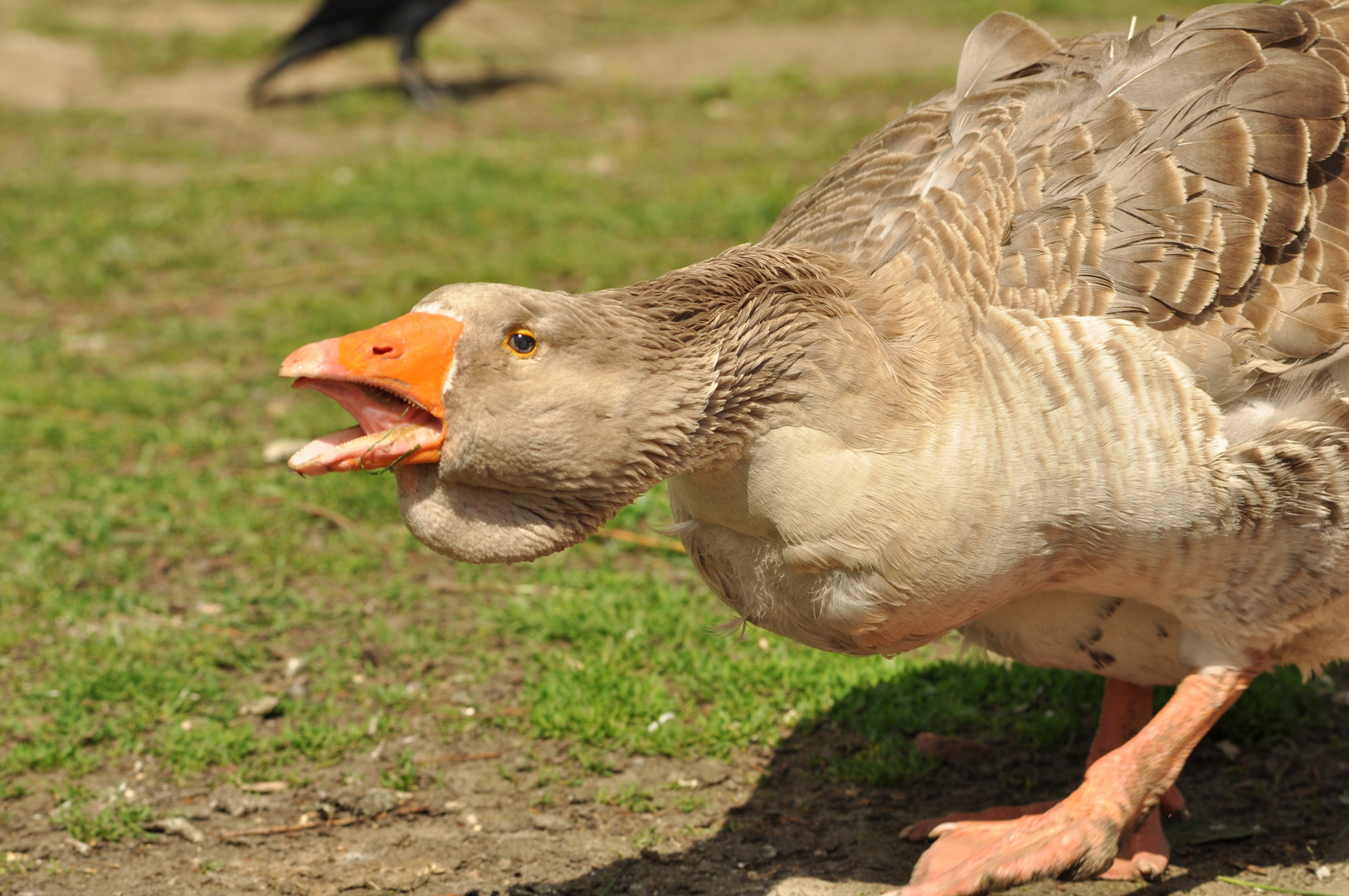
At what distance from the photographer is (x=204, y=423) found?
6.10 metres

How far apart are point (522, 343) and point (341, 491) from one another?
3261 millimetres

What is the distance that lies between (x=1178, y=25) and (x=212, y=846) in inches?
134

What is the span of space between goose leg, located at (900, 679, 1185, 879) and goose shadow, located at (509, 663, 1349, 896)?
51mm

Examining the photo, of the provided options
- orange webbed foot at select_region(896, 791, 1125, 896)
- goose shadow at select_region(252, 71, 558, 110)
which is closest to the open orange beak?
orange webbed foot at select_region(896, 791, 1125, 896)

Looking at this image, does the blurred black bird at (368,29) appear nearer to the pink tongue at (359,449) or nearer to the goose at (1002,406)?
the goose at (1002,406)

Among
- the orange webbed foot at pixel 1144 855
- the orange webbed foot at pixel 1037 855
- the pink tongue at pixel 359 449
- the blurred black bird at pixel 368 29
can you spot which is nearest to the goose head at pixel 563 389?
the pink tongue at pixel 359 449

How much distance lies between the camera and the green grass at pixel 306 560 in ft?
13.5

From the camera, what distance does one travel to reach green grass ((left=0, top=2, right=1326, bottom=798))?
13.5 feet

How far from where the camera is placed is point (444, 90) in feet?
40.1

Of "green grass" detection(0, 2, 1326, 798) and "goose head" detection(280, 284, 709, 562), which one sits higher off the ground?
"goose head" detection(280, 284, 709, 562)

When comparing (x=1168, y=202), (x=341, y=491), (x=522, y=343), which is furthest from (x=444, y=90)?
(x=522, y=343)

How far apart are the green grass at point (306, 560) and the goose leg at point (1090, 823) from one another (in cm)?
100

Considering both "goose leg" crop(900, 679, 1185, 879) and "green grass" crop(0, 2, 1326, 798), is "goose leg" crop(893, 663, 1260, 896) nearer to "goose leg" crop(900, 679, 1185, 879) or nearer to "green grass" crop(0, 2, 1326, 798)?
"goose leg" crop(900, 679, 1185, 879)

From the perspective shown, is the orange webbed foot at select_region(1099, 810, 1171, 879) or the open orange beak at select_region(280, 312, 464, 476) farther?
the orange webbed foot at select_region(1099, 810, 1171, 879)
